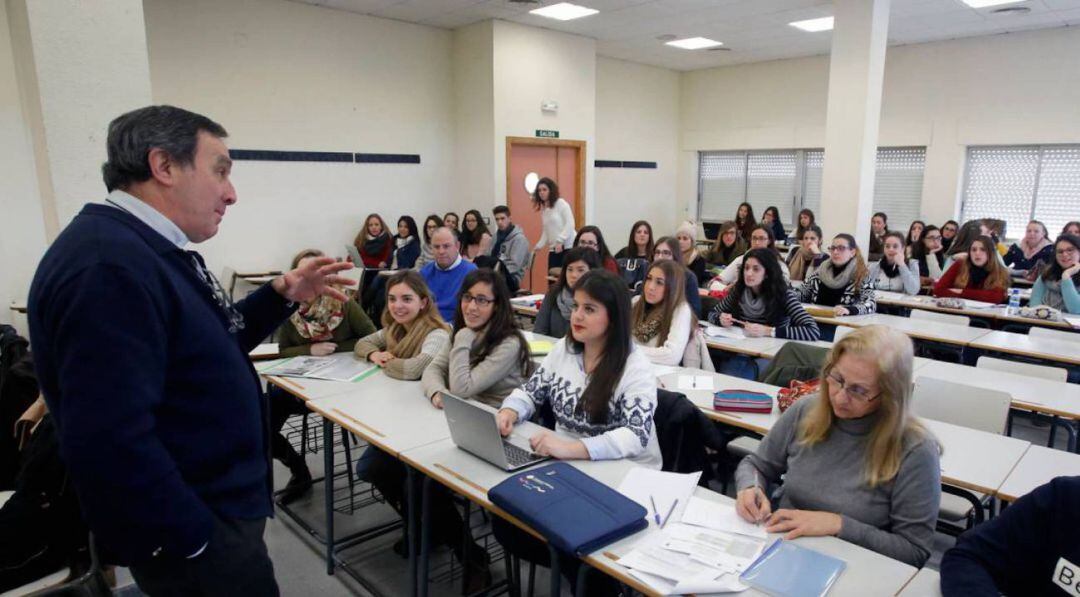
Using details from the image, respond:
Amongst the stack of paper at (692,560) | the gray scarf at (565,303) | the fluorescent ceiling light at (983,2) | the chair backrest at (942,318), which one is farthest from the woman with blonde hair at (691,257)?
the stack of paper at (692,560)

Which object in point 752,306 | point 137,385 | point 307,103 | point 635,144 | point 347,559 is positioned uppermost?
point 307,103

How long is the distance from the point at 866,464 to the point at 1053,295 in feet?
15.1

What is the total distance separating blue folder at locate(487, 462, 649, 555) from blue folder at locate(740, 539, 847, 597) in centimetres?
32

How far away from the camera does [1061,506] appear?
54.0 inches

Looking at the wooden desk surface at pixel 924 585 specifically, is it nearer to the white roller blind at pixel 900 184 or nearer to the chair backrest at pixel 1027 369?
the chair backrest at pixel 1027 369

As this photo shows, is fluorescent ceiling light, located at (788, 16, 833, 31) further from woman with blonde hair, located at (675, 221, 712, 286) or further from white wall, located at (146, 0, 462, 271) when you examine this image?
white wall, located at (146, 0, 462, 271)

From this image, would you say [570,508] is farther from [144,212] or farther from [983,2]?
[983,2]

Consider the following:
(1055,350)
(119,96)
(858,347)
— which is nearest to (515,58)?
(119,96)

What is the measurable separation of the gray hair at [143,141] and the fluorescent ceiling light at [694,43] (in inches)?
336

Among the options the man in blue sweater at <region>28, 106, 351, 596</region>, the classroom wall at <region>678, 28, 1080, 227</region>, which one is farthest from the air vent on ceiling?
the man in blue sweater at <region>28, 106, 351, 596</region>

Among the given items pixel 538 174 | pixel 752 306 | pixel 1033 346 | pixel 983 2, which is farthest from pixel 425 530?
pixel 983 2

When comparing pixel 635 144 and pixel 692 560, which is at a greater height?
pixel 635 144

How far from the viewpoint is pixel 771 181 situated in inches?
423

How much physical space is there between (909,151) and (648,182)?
3850mm
